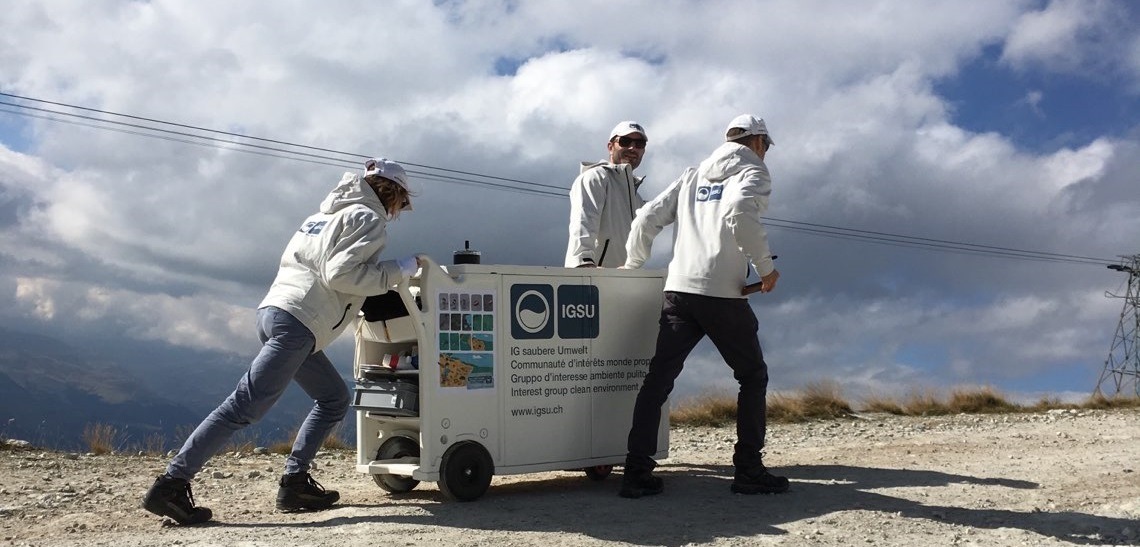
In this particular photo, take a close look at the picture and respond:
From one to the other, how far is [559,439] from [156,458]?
4316mm

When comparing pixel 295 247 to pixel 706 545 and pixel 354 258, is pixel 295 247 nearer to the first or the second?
pixel 354 258

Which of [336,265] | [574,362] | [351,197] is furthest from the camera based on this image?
[574,362]

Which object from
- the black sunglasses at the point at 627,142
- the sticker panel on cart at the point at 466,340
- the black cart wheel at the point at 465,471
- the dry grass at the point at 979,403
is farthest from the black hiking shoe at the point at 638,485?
the dry grass at the point at 979,403

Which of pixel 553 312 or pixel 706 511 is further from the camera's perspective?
pixel 553 312

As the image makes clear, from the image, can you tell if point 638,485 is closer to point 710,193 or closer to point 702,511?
point 702,511

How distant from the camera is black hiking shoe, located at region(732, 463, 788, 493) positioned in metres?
6.49

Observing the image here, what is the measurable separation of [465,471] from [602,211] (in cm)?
215

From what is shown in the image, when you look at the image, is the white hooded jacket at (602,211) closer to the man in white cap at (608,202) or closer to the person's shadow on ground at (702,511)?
the man in white cap at (608,202)

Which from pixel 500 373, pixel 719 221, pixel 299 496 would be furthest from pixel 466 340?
pixel 719 221

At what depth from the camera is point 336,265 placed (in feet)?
18.5

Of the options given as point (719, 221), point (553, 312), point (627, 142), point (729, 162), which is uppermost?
point (627, 142)

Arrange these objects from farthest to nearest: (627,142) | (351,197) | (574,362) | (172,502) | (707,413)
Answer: (707,413), (627,142), (574,362), (351,197), (172,502)

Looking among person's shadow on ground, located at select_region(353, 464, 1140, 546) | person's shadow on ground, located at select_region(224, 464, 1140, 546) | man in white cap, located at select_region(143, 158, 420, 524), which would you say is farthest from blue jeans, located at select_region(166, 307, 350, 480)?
person's shadow on ground, located at select_region(353, 464, 1140, 546)

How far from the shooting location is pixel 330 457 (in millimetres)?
9266
